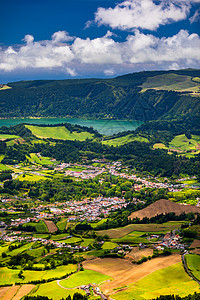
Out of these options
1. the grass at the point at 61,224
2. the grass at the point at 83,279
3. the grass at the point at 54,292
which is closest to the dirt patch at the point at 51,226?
the grass at the point at 61,224

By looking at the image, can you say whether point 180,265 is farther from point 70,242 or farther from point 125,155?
point 125,155

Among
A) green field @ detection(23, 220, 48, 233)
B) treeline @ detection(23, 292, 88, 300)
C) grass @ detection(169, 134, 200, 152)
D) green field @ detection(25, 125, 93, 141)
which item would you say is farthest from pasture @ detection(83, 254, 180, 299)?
green field @ detection(25, 125, 93, 141)

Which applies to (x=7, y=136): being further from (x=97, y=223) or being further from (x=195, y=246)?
(x=195, y=246)

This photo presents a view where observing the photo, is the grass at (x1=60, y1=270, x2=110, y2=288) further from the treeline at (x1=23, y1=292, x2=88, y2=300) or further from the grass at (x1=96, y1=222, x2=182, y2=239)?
the grass at (x1=96, y1=222, x2=182, y2=239)

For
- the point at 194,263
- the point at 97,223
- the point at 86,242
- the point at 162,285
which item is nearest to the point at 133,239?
the point at 86,242

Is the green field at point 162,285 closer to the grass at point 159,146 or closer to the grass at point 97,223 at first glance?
the grass at point 97,223

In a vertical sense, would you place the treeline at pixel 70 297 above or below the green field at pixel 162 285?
above

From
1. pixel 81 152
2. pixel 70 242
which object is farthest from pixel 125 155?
pixel 70 242
